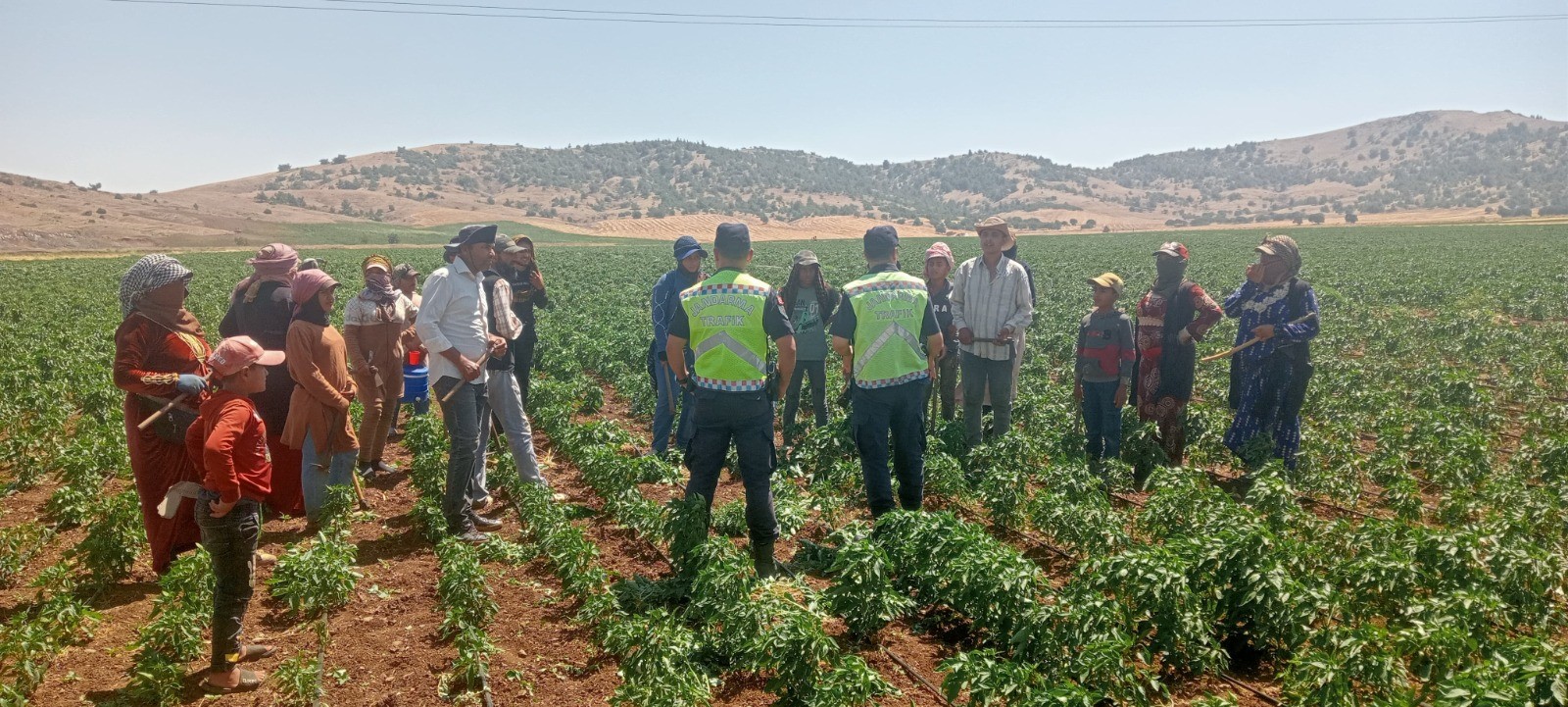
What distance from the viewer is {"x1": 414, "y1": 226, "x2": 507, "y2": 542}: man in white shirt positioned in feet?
18.8

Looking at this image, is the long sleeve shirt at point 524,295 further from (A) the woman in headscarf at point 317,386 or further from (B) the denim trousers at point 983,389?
(B) the denim trousers at point 983,389

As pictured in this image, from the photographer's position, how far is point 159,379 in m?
4.53

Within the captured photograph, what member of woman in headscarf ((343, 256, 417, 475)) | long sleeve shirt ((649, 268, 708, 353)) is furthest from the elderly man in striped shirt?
woman in headscarf ((343, 256, 417, 475))

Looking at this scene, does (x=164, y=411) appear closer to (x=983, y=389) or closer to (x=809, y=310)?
(x=809, y=310)

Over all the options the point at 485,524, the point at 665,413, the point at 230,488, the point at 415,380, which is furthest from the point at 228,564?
the point at 415,380

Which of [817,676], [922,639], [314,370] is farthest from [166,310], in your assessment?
[922,639]

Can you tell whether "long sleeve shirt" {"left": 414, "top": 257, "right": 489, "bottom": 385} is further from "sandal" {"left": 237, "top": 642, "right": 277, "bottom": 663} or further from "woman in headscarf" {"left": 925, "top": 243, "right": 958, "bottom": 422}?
"woman in headscarf" {"left": 925, "top": 243, "right": 958, "bottom": 422}

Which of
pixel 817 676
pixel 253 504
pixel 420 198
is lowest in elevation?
pixel 817 676

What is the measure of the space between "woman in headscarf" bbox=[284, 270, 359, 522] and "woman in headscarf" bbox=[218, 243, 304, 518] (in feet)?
0.31

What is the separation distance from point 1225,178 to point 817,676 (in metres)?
175

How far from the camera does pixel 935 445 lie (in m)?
7.32

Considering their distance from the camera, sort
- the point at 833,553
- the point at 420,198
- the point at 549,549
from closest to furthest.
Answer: the point at 549,549 → the point at 833,553 → the point at 420,198

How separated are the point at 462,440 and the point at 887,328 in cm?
321

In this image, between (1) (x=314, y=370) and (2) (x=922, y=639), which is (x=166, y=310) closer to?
(1) (x=314, y=370)
